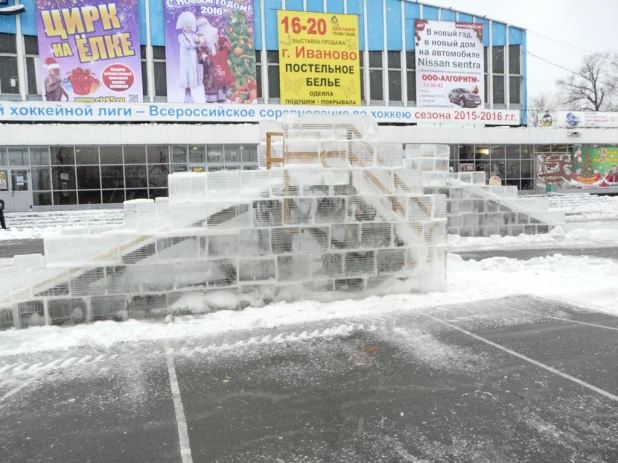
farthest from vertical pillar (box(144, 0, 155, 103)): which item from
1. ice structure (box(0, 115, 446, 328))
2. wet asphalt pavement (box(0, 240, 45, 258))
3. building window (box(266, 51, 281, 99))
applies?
ice structure (box(0, 115, 446, 328))

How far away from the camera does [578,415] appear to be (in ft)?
A: 13.3

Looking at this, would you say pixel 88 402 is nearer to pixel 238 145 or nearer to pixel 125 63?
pixel 238 145

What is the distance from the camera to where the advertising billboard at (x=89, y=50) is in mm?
27266

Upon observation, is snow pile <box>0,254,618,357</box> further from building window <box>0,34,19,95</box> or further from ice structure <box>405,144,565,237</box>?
building window <box>0,34,19,95</box>

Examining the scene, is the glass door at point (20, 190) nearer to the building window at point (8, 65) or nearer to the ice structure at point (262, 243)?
the building window at point (8, 65)

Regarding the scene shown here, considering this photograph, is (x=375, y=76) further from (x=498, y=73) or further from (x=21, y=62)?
(x=21, y=62)

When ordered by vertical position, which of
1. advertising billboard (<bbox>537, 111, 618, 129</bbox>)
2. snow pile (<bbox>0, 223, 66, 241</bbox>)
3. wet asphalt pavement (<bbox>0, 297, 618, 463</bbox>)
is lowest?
wet asphalt pavement (<bbox>0, 297, 618, 463</bbox>)

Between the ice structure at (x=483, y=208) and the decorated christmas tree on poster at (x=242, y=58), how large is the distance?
17.1m

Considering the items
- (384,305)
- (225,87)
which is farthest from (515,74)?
(384,305)

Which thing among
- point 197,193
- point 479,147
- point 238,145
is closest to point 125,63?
point 238,145

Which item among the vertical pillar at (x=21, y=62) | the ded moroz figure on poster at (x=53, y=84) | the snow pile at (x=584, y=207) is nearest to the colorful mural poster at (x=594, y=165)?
the snow pile at (x=584, y=207)

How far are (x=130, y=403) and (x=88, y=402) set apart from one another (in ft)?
1.24

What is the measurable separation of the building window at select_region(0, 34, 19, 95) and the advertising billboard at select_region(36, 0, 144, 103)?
1531 mm

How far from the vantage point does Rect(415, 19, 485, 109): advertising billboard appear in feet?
108
